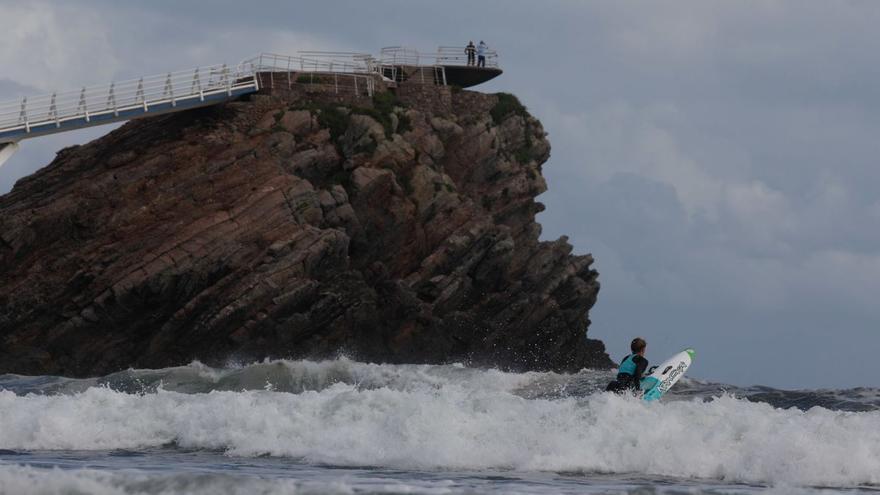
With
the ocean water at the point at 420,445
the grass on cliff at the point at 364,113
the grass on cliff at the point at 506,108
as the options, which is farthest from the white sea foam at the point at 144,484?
the grass on cliff at the point at 506,108

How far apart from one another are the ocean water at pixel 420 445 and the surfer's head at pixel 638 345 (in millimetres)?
949

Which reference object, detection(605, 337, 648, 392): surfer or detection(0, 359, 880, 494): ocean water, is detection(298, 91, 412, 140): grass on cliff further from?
detection(605, 337, 648, 392): surfer

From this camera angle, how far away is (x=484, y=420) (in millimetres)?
23391

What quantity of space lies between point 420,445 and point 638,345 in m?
4.70

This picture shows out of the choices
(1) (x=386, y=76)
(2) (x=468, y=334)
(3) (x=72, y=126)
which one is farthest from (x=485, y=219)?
(3) (x=72, y=126)

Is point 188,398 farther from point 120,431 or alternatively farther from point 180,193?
point 180,193

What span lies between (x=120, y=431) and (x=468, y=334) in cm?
2790

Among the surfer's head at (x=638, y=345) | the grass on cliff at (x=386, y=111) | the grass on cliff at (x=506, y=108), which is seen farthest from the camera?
the grass on cliff at (x=506, y=108)

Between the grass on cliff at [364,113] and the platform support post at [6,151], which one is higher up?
the grass on cliff at [364,113]

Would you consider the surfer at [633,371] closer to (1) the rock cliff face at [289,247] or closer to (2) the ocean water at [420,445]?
(2) the ocean water at [420,445]

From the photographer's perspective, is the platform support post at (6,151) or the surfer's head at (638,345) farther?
the platform support post at (6,151)

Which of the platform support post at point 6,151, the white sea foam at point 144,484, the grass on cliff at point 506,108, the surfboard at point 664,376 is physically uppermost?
the grass on cliff at point 506,108

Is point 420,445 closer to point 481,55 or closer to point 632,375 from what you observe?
point 632,375

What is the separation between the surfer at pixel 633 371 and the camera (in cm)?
2466
